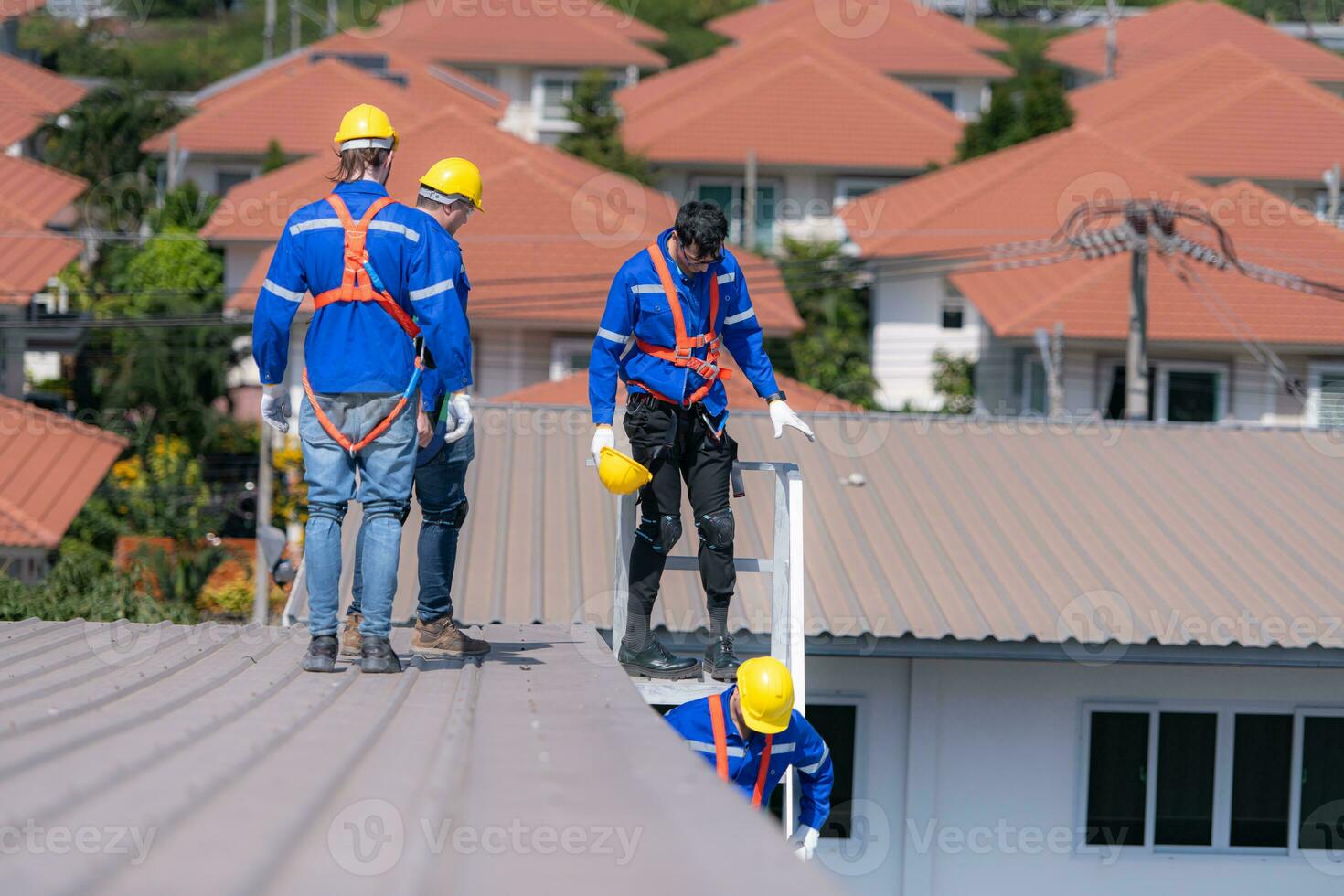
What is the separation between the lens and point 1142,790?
12.2m

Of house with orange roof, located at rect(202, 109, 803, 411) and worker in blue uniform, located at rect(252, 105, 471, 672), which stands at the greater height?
house with orange roof, located at rect(202, 109, 803, 411)

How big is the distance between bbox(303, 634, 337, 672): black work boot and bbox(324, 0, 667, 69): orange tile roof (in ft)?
150

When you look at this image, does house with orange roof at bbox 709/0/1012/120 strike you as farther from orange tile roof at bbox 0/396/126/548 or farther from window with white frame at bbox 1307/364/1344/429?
orange tile roof at bbox 0/396/126/548

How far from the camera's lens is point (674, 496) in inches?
275

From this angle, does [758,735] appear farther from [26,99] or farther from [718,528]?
[26,99]

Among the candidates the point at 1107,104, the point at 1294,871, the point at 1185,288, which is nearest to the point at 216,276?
the point at 1185,288

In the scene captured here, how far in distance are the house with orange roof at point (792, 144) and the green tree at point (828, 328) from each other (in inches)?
92.8

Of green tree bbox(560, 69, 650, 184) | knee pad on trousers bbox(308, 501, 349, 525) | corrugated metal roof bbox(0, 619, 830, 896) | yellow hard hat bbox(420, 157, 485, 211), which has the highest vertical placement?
green tree bbox(560, 69, 650, 184)

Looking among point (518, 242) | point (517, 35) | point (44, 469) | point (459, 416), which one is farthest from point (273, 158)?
point (459, 416)

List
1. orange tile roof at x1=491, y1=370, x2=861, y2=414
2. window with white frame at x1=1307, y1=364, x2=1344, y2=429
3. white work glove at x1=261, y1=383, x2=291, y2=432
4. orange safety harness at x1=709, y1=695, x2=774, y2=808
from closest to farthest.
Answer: white work glove at x1=261, y1=383, x2=291, y2=432 → orange safety harness at x1=709, y1=695, x2=774, y2=808 → orange tile roof at x1=491, y1=370, x2=861, y2=414 → window with white frame at x1=1307, y1=364, x2=1344, y2=429

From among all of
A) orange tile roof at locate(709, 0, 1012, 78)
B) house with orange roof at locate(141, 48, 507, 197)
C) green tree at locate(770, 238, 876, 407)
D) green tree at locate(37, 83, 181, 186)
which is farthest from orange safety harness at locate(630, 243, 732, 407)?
orange tile roof at locate(709, 0, 1012, 78)

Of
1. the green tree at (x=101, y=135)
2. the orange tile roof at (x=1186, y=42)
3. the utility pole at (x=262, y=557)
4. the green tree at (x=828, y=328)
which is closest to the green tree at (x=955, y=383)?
the green tree at (x=828, y=328)

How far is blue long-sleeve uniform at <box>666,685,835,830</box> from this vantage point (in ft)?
20.5

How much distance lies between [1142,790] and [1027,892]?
1190mm
